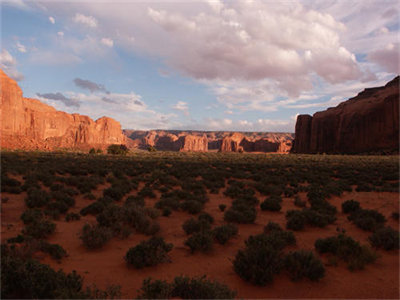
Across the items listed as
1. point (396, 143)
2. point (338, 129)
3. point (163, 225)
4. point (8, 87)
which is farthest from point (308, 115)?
point (8, 87)

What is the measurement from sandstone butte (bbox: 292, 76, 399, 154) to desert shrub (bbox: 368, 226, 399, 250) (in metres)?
68.2

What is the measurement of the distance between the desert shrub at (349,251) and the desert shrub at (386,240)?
1.04 meters

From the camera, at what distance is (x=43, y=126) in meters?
125

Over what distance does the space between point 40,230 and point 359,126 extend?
278ft


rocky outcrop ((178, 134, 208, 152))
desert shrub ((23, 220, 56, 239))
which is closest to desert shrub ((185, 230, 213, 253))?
desert shrub ((23, 220, 56, 239))

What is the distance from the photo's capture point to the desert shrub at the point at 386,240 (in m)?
6.62

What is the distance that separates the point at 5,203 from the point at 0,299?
29.0 feet

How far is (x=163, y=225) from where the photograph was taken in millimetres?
8945

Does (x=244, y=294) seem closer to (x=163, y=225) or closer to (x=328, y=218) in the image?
(x=163, y=225)

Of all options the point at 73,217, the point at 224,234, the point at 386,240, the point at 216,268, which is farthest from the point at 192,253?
the point at 386,240

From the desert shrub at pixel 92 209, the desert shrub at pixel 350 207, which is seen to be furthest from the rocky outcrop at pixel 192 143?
the desert shrub at pixel 92 209

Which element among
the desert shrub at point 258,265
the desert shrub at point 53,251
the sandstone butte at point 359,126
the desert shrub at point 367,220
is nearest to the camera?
the desert shrub at point 258,265

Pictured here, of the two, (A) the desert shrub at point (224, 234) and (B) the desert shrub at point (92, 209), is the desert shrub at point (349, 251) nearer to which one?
(A) the desert shrub at point (224, 234)

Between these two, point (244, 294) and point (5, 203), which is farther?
point (5, 203)
